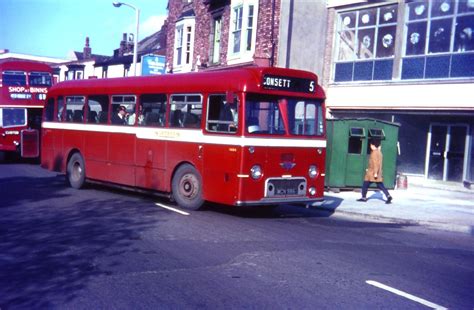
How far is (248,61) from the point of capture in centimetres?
2327

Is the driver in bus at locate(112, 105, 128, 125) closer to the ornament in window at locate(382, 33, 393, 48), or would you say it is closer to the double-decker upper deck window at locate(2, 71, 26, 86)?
the double-decker upper deck window at locate(2, 71, 26, 86)

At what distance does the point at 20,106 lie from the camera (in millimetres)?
22438

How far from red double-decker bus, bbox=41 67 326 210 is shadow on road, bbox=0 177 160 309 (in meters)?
1.04

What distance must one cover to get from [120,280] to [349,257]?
10.8ft

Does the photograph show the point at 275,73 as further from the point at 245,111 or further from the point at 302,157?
the point at 302,157

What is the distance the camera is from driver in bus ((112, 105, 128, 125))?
12844 millimetres

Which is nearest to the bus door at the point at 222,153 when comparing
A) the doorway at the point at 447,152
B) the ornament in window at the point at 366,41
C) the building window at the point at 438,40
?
the building window at the point at 438,40

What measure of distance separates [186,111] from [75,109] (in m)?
4.88

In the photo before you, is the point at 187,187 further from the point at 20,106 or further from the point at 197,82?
the point at 20,106

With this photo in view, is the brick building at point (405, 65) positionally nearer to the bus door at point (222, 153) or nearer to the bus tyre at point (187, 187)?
the bus door at point (222, 153)

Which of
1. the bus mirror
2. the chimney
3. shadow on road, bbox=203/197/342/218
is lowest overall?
shadow on road, bbox=203/197/342/218

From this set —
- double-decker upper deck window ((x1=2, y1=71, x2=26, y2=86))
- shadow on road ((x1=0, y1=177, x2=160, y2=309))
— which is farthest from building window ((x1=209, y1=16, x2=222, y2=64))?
shadow on road ((x1=0, y1=177, x2=160, y2=309))

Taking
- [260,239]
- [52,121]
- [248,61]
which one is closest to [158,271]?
[260,239]

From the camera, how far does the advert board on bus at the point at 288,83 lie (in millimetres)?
10078
